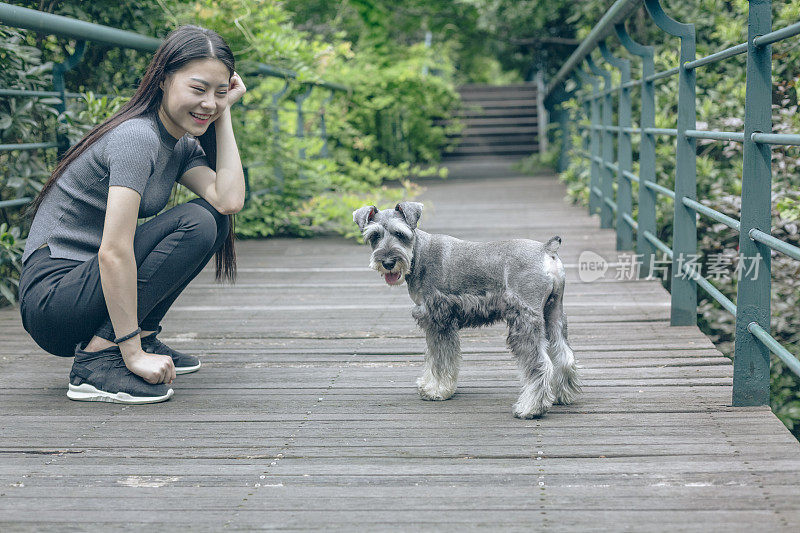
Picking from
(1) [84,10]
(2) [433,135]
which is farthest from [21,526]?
(2) [433,135]

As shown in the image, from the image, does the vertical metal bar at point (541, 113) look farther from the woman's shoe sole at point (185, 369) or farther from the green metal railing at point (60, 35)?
the woman's shoe sole at point (185, 369)

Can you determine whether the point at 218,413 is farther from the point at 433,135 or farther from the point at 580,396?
the point at 433,135

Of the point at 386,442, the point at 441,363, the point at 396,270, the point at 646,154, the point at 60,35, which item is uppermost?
the point at 60,35

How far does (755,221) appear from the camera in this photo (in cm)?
302

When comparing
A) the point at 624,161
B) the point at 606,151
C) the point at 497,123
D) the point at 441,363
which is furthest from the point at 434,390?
the point at 497,123

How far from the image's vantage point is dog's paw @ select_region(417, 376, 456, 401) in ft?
10.6

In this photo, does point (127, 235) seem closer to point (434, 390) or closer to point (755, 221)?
point (434, 390)

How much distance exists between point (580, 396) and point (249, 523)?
1.46 meters

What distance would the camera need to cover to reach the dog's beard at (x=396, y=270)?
10.0ft

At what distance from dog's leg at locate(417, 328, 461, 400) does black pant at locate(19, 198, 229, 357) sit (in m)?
0.97

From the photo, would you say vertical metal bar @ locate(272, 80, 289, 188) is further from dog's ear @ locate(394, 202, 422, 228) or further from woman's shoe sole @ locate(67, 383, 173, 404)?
dog's ear @ locate(394, 202, 422, 228)

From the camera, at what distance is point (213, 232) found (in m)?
3.46

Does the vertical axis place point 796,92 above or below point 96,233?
above

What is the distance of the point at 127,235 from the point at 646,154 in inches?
134
